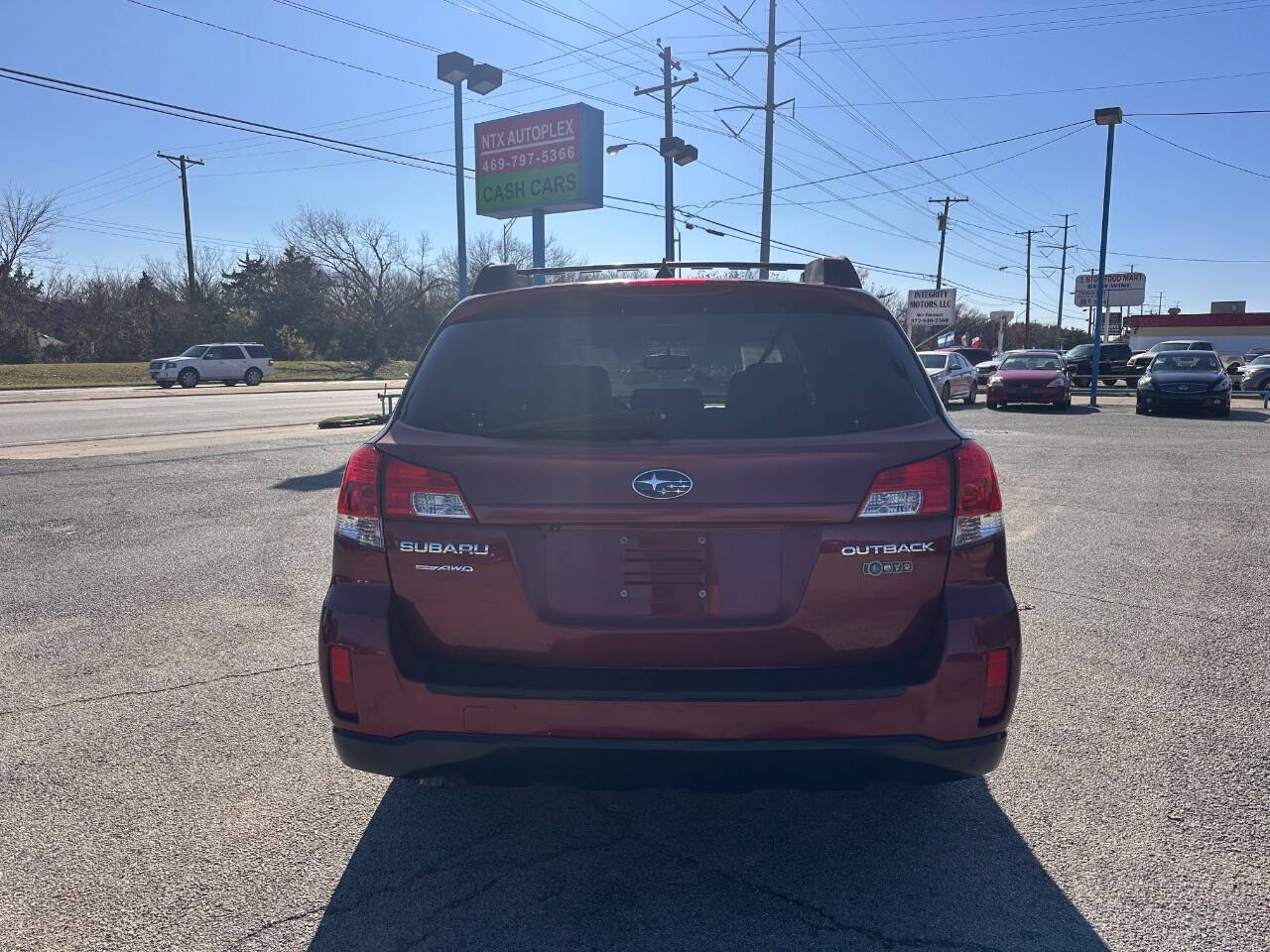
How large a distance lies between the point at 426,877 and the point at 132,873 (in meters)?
0.92

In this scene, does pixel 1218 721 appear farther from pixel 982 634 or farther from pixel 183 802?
pixel 183 802

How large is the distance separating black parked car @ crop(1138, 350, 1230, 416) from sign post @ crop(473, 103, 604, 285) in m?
16.4

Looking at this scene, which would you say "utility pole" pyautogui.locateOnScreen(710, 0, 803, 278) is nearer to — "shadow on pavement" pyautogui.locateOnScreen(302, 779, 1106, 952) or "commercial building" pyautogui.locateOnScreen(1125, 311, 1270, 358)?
"shadow on pavement" pyautogui.locateOnScreen(302, 779, 1106, 952)

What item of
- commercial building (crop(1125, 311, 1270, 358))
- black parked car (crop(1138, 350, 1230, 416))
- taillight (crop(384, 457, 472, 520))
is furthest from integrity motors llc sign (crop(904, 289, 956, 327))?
taillight (crop(384, 457, 472, 520))

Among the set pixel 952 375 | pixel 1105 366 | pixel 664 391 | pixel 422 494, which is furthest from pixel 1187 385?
pixel 422 494

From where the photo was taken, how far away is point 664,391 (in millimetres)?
3129

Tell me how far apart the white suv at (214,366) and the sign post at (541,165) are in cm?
1696

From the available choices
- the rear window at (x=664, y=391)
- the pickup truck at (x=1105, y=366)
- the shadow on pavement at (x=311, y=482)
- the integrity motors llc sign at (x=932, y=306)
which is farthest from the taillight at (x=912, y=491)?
the integrity motors llc sign at (x=932, y=306)

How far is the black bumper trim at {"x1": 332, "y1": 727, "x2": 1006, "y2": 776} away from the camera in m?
2.46

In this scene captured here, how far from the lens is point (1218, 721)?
13.2ft

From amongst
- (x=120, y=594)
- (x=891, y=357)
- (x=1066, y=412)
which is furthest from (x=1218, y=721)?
(x=1066, y=412)

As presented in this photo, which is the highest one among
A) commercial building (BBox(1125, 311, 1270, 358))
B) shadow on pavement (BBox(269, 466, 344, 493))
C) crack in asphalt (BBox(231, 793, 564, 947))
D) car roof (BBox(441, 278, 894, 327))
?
commercial building (BBox(1125, 311, 1270, 358))

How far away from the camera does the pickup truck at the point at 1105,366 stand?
35.8 m

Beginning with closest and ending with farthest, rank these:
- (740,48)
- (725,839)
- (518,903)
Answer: (518,903) < (725,839) < (740,48)
